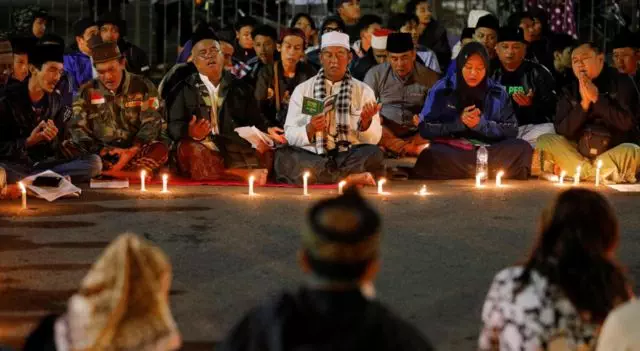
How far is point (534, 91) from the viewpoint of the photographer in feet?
45.9

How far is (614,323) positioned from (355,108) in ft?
25.9

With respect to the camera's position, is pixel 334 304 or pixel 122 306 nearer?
pixel 334 304

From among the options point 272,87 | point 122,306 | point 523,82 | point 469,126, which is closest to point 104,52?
point 272,87

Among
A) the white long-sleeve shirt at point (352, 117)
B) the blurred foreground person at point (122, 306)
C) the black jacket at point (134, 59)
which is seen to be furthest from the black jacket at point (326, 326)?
the black jacket at point (134, 59)

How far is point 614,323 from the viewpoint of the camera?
4.11 meters

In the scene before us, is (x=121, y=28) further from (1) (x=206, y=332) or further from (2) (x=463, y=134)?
(1) (x=206, y=332)

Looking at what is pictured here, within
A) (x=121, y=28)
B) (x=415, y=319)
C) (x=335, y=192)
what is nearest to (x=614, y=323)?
(x=415, y=319)

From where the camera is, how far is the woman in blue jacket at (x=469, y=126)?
12.3m

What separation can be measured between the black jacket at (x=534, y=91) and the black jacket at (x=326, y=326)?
10485 millimetres

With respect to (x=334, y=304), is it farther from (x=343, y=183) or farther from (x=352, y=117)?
(x=352, y=117)

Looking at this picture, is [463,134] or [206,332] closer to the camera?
[206,332]

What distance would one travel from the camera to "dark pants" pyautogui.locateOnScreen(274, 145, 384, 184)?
38.6 ft

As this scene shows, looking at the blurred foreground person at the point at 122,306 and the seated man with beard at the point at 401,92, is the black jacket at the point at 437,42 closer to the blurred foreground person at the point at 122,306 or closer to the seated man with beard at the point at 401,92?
the seated man with beard at the point at 401,92

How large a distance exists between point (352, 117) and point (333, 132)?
8.6 inches
